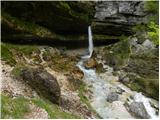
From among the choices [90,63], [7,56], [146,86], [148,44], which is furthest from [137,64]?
[7,56]

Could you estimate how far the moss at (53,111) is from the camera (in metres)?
16.3

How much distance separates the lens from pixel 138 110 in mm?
19828

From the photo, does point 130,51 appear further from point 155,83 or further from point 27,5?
point 27,5

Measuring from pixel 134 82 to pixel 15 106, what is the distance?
9.95m

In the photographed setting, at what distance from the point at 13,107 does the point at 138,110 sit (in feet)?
25.0

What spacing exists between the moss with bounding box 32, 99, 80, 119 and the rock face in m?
14.1

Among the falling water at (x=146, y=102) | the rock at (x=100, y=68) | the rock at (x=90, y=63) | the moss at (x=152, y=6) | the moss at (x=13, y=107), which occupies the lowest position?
the falling water at (x=146, y=102)

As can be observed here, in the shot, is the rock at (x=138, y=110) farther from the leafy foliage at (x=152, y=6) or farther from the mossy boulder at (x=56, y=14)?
the mossy boulder at (x=56, y=14)

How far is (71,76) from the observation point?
2245 cm

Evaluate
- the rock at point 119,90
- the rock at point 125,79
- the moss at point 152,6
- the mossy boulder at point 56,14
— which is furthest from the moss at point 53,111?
the moss at point 152,6

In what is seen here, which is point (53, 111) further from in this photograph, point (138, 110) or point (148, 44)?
point (148, 44)

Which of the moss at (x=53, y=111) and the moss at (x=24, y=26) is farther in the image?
the moss at (x=24, y=26)

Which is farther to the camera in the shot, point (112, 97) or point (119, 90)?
point (119, 90)

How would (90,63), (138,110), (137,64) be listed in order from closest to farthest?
(138,110)
(137,64)
(90,63)
